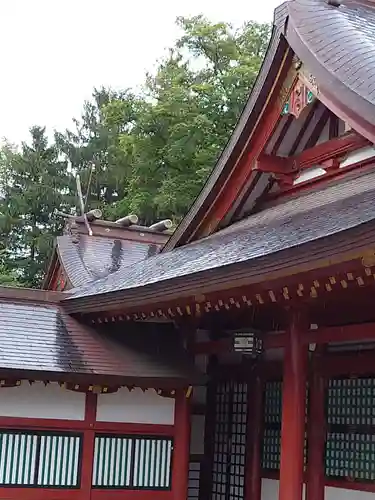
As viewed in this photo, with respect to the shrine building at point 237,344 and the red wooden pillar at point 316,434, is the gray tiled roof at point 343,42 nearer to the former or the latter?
the shrine building at point 237,344

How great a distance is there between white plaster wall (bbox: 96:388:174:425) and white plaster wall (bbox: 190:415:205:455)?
1.40 metres

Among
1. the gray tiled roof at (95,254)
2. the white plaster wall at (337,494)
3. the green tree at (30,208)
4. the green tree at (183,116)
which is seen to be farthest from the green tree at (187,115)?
the white plaster wall at (337,494)

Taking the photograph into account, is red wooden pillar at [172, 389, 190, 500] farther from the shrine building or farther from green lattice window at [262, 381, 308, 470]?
green lattice window at [262, 381, 308, 470]

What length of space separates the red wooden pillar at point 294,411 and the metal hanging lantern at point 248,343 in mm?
598

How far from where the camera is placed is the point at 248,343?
7.12m

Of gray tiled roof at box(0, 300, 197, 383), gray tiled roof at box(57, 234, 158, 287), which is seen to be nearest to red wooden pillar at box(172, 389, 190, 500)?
gray tiled roof at box(0, 300, 197, 383)

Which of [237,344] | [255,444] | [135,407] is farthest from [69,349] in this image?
[255,444]

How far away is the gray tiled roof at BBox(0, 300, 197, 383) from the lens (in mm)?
7496

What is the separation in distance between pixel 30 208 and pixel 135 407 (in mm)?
24089

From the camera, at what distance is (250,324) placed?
25.0 feet

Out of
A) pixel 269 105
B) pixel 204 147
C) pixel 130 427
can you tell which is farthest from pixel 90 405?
pixel 204 147

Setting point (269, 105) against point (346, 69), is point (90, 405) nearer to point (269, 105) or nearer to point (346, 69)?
point (269, 105)

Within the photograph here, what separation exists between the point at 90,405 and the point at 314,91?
13.9 ft

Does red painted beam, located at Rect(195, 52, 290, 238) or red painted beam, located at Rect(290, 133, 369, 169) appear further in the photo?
red painted beam, located at Rect(195, 52, 290, 238)
